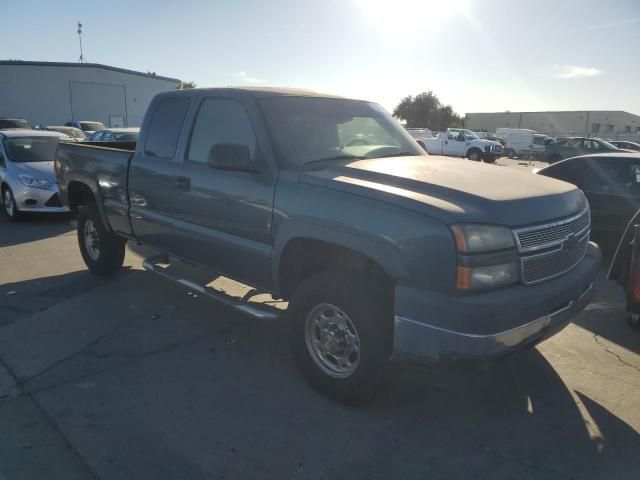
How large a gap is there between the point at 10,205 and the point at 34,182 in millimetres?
742

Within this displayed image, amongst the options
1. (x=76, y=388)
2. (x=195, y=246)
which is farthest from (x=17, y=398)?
(x=195, y=246)

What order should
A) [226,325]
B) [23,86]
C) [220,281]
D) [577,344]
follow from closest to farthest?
1. [577,344]
2. [226,325]
3. [220,281]
4. [23,86]

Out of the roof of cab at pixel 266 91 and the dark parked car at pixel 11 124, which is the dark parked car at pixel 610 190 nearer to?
the roof of cab at pixel 266 91

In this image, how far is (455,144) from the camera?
30.1 metres

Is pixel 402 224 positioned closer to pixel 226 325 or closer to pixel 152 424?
pixel 152 424

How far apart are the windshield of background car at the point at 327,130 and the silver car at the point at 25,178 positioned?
22.7ft

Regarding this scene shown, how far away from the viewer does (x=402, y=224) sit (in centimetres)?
277

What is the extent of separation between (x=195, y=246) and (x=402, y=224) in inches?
87.0

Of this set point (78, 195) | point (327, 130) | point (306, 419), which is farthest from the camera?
point (78, 195)

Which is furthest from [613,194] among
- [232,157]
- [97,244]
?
[97,244]

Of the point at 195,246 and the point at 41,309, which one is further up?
the point at 195,246

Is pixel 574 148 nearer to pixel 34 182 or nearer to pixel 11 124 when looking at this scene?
pixel 34 182

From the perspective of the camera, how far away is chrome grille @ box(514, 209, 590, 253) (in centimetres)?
283

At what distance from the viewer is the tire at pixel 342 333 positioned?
3.03 meters
